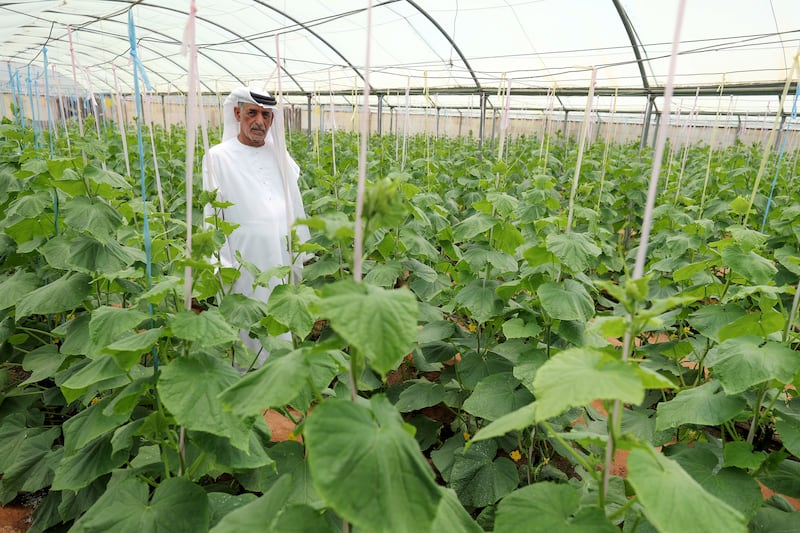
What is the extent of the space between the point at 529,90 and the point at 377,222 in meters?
9.16

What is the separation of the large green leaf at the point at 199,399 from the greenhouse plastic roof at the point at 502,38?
218 inches

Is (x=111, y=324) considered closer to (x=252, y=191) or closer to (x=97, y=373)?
(x=97, y=373)

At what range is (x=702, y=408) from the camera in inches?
69.2

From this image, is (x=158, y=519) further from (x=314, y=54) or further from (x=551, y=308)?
(x=314, y=54)

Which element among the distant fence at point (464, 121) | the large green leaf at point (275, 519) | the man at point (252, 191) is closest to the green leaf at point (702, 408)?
the large green leaf at point (275, 519)

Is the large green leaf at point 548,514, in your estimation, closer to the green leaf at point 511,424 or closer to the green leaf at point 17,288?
the green leaf at point 511,424

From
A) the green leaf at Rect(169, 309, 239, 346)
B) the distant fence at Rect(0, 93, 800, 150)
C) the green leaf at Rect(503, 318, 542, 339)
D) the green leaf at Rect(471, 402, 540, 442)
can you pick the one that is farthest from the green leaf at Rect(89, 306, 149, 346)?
the distant fence at Rect(0, 93, 800, 150)

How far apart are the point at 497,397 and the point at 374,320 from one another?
162 cm

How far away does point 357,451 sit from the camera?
0.94 metres

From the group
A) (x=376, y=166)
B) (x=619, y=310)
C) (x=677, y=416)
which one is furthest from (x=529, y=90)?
(x=677, y=416)

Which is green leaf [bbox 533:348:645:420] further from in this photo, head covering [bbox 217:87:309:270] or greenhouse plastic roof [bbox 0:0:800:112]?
greenhouse plastic roof [bbox 0:0:800:112]

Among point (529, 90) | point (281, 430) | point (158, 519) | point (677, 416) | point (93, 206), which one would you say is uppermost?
point (529, 90)

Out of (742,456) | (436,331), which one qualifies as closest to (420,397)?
(436,331)

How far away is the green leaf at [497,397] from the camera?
2.34m
